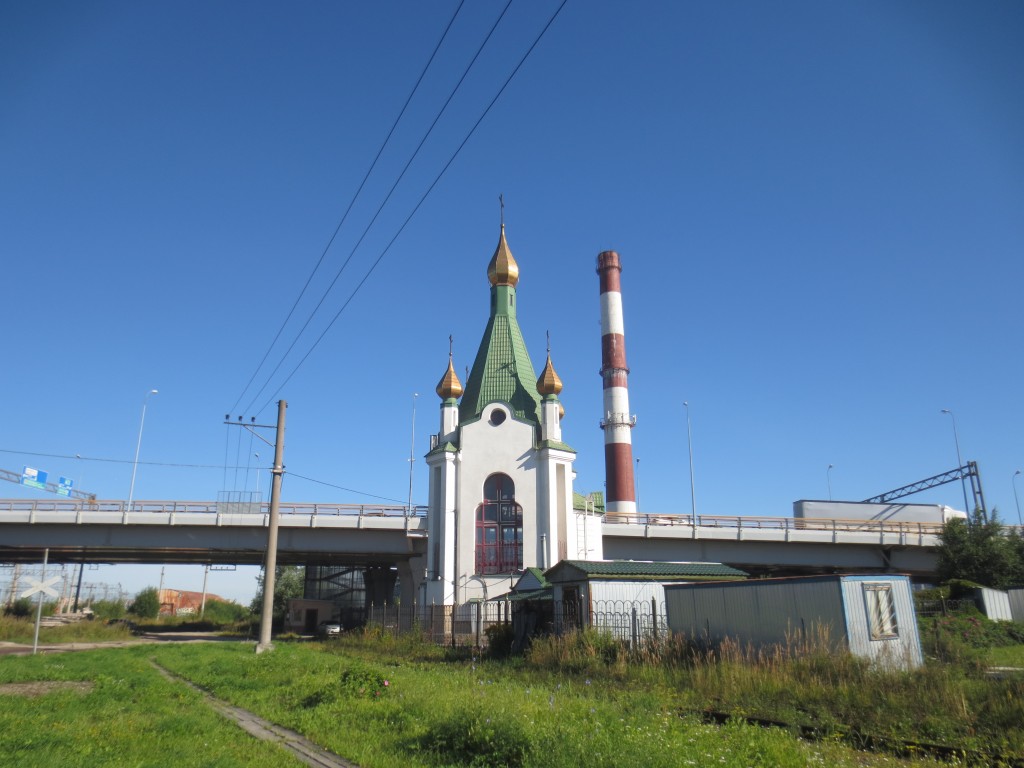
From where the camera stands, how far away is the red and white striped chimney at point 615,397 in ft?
184

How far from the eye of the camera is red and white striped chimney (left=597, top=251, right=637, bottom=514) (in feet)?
184

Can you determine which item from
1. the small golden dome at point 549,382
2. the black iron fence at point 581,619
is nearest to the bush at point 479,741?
the black iron fence at point 581,619

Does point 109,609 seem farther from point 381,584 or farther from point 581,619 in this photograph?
point 581,619

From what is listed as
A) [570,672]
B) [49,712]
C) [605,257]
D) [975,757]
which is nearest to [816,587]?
[570,672]

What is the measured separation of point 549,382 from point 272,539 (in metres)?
17.2

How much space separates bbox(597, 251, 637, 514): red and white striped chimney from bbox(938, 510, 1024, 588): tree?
2061 cm

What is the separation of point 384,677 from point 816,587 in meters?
10.1

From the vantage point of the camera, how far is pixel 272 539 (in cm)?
2698

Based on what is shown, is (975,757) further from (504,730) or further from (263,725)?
(263,725)

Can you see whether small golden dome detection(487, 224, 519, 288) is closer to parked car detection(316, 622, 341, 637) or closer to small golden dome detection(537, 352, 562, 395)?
small golden dome detection(537, 352, 562, 395)

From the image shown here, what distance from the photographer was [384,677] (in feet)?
47.2

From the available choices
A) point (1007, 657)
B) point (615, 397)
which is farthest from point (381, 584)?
point (1007, 657)

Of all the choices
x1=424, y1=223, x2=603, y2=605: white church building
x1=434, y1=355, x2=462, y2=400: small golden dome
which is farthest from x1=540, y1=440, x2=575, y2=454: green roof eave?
x1=434, y1=355, x2=462, y2=400: small golden dome

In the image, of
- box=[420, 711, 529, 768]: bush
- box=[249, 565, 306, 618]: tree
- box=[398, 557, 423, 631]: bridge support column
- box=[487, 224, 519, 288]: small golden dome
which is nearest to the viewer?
box=[420, 711, 529, 768]: bush
